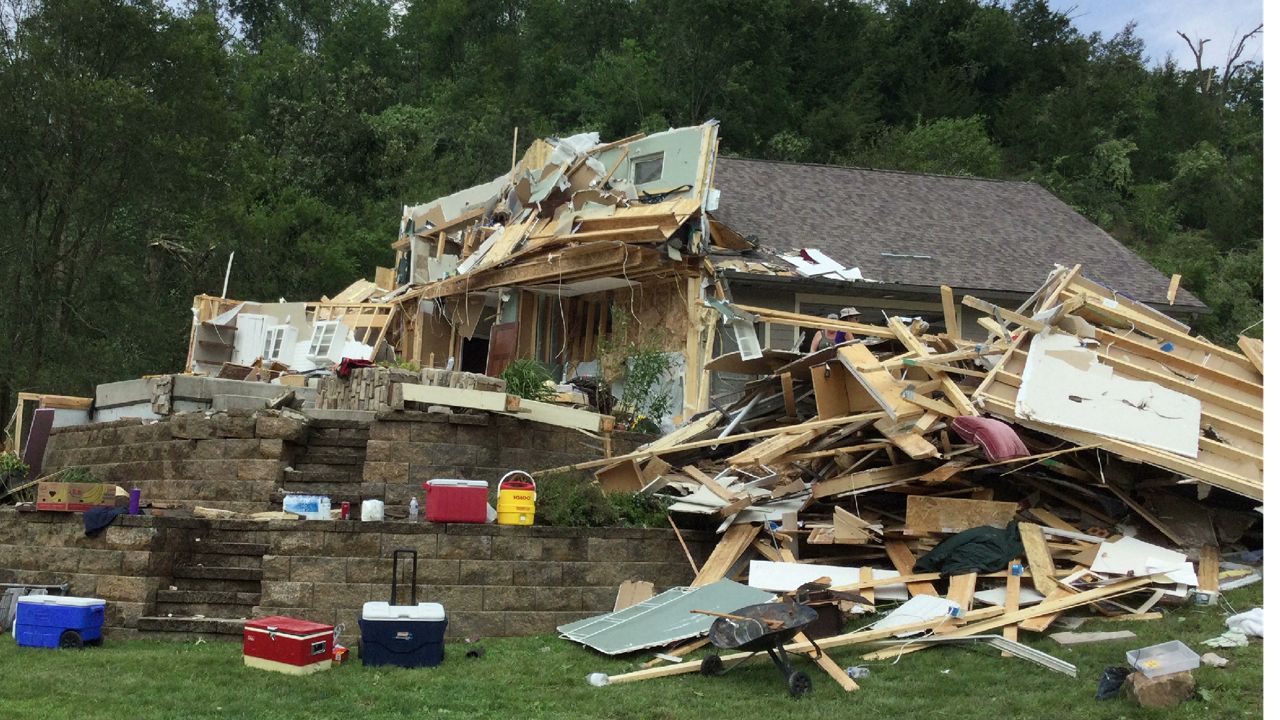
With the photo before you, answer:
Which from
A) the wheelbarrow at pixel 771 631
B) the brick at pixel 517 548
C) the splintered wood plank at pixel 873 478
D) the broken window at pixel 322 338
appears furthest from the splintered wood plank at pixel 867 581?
the broken window at pixel 322 338

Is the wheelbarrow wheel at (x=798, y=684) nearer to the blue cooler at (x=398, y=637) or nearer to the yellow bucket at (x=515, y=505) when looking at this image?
the blue cooler at (x=398, y=637)

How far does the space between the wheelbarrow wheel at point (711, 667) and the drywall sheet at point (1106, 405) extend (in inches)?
159

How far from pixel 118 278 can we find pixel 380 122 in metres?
11.9

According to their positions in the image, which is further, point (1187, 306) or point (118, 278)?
point (118, 278)

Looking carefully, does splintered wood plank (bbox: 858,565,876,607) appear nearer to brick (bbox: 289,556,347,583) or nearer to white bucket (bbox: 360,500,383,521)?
white bucket (bbox: 360,500,383,521)

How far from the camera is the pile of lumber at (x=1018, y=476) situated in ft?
34.4

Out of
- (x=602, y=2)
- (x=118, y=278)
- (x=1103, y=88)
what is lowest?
(x=118, y=278)

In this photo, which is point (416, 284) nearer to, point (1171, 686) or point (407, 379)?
point (407, 379)

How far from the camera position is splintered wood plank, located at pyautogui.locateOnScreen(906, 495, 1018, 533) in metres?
11.1

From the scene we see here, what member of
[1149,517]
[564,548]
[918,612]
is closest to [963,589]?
[918,612]

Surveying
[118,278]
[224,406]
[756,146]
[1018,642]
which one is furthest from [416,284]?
[756,146]

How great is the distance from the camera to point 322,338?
73.7 ft

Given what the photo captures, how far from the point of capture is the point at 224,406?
47.4 feet

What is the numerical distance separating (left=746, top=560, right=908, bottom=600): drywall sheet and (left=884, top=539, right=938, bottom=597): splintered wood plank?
10 cm
